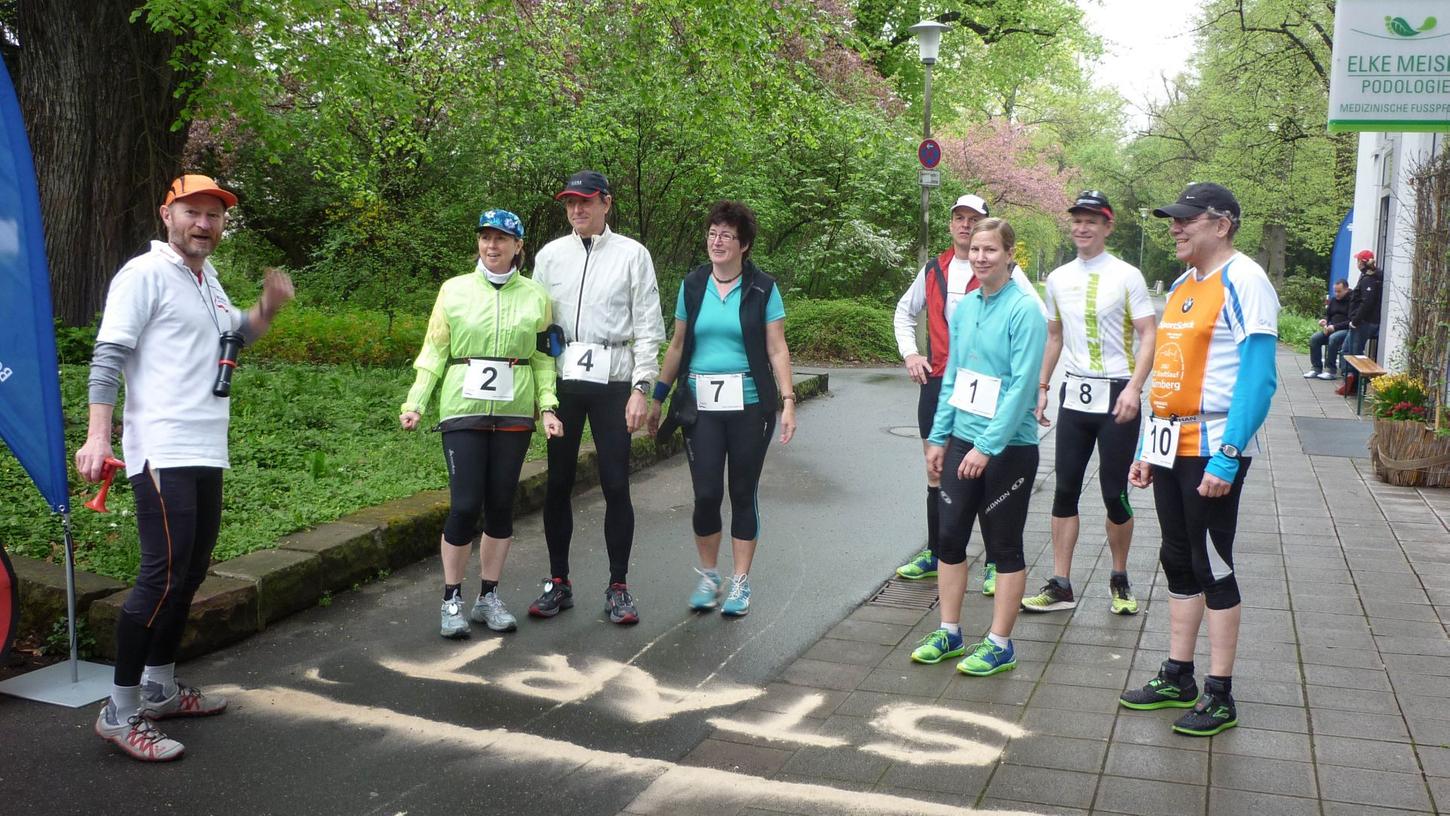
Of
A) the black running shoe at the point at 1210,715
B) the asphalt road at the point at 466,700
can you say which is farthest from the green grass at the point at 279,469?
the black running shoe at the point at 1210,715

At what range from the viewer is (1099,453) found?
18.6 feet

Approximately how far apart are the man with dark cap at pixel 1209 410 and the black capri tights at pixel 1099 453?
108 centimetres

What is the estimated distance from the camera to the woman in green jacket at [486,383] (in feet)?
17.4

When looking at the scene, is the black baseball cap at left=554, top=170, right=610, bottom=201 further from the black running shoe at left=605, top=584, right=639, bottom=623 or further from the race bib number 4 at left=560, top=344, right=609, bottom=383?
the black running shoe at left=605, top=584, right=639, bottom=623

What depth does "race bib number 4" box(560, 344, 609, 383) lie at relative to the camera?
554 cm

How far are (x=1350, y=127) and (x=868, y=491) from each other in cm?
→ 567

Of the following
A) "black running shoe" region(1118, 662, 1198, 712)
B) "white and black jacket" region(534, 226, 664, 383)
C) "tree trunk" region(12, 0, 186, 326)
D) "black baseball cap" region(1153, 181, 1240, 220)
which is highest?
"tree trunk" region(12, 0, 186, 326)

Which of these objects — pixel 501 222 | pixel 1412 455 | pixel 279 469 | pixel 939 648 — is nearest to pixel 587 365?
pixel 501 222

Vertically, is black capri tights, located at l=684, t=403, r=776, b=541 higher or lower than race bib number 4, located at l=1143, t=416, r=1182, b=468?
lower

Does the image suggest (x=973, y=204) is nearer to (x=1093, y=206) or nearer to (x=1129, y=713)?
(x=1093, y=206)

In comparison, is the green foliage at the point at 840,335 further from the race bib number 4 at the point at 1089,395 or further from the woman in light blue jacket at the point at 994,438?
the woman in light blue jacket at the point at 994,438

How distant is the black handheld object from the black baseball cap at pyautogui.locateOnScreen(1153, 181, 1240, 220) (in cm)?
330

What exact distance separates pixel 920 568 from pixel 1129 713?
7.07 ft

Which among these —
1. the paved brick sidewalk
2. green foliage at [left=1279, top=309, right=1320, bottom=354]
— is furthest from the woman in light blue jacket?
green foliage at [left=1279, top=309, right=1320, bottom=354]
